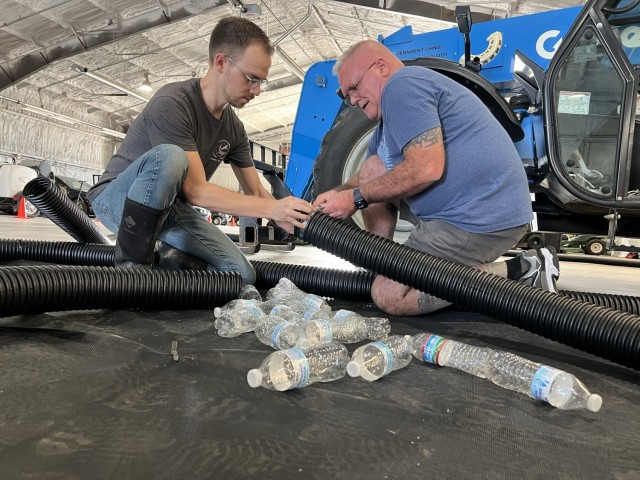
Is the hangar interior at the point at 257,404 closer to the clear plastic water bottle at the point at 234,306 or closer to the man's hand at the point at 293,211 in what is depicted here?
the clear plastic water bottle at the point at 234,306

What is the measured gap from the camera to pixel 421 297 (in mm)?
1800

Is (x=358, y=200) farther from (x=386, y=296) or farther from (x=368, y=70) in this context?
(x=368, y=70)

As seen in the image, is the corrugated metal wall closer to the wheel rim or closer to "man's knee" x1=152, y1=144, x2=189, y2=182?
the wheel rim

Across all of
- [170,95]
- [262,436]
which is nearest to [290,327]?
[262,436]

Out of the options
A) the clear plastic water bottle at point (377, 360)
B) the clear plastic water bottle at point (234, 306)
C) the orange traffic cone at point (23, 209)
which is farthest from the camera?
the orange traffic cone at point (23, 209)

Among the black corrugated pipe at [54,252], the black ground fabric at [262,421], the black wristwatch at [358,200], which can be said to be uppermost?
the black wristwatch at [358,200]

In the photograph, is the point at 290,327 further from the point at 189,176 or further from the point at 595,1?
the point at 595,1

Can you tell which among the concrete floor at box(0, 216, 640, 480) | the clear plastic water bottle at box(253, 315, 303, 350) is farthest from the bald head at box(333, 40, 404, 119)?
the concrete floor at box(0, 216, 640, 480)

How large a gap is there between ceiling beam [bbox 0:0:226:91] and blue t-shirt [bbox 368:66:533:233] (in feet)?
23.2

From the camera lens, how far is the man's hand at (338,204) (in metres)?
1.86

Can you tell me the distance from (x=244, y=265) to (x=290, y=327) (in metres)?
0.85

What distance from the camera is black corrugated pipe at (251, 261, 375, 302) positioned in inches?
80.6

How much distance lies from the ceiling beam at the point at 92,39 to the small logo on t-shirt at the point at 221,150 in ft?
20.9

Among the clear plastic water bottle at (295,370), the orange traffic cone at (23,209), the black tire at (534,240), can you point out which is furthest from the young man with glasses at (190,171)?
the orange traffic cone at (23,209)
